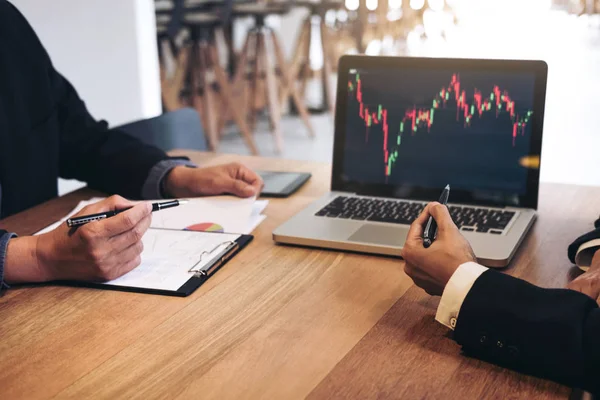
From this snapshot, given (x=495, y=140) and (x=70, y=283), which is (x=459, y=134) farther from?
(x=70, y=283)

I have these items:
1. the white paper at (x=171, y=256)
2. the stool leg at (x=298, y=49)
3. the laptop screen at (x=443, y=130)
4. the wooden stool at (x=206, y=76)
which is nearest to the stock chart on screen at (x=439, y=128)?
the laptop screen at (x=443, y=130)

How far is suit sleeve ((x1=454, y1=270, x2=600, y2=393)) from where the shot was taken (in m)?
0.73

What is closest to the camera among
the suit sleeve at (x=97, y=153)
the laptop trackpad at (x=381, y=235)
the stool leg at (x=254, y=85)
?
the laptop trackpad at (x=381, y=235)

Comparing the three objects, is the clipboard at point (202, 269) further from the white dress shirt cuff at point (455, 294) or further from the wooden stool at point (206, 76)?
the wooden stool at point (206, 76)

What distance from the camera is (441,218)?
0.91 metres

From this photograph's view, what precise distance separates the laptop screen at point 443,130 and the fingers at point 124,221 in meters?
0.47

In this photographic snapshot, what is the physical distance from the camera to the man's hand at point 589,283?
2.93 feet

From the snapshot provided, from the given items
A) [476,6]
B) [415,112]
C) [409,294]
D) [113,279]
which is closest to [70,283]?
[113,279]

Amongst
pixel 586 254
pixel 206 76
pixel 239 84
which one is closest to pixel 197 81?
pixel 206 76

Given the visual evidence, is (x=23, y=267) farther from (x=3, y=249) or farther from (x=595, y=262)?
(x=595, y=262)

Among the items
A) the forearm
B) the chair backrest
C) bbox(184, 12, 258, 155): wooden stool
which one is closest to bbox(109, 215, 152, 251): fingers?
the forearm

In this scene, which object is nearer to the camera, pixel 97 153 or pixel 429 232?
pixel 429 232

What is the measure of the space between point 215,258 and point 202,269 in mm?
40

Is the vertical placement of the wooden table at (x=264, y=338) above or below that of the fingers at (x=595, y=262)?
below
